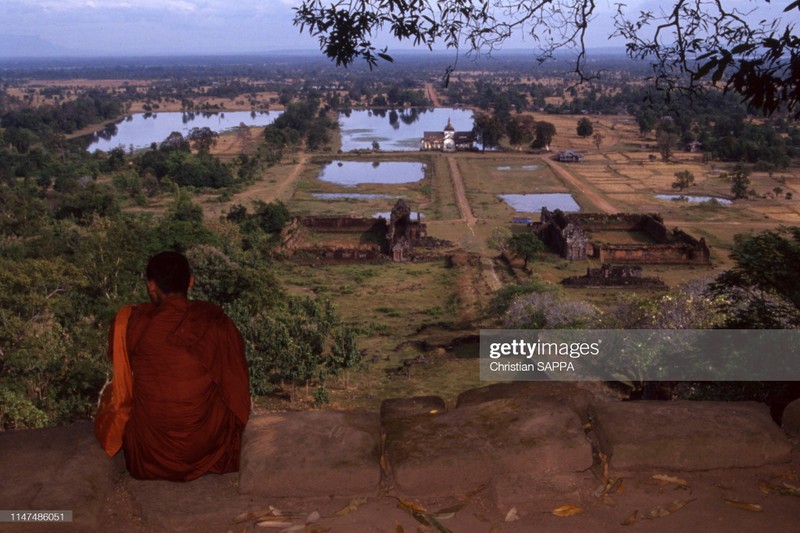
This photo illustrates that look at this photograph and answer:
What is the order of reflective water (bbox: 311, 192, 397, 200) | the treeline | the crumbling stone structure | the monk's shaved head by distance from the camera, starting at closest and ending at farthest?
the monk's shaved head, the treeline, the crumbling stone structure, reflective water (bbox: 311, 192, 397, 200)

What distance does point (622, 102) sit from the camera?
96.7m

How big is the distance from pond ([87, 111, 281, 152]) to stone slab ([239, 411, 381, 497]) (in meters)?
65.4

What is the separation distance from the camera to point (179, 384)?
3.14 meters

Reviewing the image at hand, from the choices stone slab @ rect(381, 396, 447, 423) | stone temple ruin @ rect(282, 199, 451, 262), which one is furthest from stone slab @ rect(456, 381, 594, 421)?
stone temple ruin @ rect(282, 199, 451, 262)

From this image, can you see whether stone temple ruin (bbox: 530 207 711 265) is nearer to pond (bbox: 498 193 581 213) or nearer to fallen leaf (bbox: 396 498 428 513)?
pond (bbox: 498 193 581 213)

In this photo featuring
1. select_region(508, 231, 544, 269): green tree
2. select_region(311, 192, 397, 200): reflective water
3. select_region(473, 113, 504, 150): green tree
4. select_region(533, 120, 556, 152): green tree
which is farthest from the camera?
select_region(473, 113, 504, 150): green tree

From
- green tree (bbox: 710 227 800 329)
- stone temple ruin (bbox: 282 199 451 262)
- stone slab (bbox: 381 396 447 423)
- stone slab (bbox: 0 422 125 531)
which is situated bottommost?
stone temple ruin (bbox: 282 199 451 262)

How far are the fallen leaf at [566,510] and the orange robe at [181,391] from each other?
1.44 meters

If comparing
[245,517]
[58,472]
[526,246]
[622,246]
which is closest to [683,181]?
[622,246]

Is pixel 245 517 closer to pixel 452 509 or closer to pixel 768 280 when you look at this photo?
pixel 452 509

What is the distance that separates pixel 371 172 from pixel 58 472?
48181 mm

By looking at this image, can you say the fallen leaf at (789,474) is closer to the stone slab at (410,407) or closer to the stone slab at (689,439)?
Result: the stone slab at (689,439)

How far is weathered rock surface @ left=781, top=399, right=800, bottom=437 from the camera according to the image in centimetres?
358

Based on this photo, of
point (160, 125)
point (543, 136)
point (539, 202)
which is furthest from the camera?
point (160, 125)
